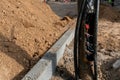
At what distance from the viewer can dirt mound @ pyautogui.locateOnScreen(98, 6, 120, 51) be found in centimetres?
729

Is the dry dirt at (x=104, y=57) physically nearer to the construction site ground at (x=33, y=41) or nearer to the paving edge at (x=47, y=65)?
the construction site ground at (x=33, y=41)

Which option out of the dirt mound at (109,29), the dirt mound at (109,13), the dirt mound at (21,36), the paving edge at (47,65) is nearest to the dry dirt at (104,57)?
the dirt mound at (109,29)

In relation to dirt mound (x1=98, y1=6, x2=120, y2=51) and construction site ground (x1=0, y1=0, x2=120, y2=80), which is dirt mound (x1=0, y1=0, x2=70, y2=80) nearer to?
construction site ground (x1=0, y1=0, x2=120, y2=80)

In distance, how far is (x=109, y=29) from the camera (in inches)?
359

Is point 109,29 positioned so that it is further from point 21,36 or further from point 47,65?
point 47,65

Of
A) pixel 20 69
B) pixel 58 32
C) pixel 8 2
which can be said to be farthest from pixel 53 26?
pixel 20 69

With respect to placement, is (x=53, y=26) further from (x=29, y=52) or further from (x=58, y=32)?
(x=29, y=52)

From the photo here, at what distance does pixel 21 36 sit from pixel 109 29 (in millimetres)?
2887

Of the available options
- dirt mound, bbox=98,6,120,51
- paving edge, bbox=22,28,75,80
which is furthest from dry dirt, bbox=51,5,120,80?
paving edge, bbox=22,28,75,80

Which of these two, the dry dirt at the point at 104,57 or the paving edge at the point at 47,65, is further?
the dry dirt at the point at 104,57

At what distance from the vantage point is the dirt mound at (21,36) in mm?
6020

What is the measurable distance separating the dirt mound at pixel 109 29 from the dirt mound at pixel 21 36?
1.13 meters

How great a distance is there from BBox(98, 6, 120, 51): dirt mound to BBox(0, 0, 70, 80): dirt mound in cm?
113

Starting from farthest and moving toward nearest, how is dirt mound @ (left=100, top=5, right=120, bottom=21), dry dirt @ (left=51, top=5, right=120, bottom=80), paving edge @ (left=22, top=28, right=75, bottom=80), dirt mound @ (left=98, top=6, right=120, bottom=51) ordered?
dirt mound @ (left=100, top=5, right=120, bottom=21) < dirt mound @ (left=98, top=6, right=120, bottom=51) < dry dirt @ (left=51, top=5, right=120, bottom=80) < paving edge @ (left=22, top=28, right=75, bottom=80)
